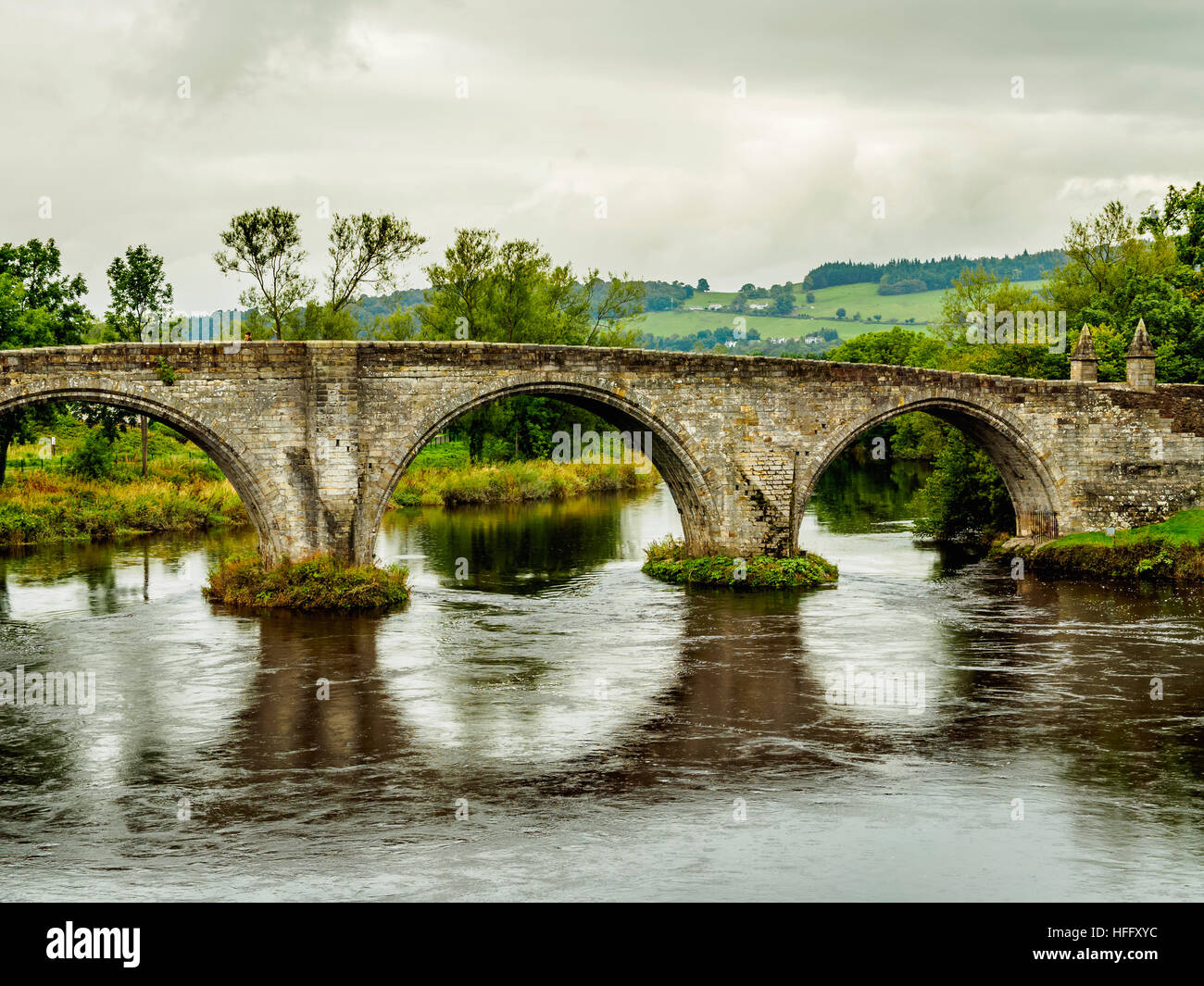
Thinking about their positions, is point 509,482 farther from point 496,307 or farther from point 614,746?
point 614,746

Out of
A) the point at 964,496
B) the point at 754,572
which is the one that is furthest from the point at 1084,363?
the point at 754,572

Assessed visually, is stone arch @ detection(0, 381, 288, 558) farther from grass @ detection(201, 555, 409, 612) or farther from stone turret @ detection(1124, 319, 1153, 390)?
stone turret @ detection(1124, 319, 1153, 390)

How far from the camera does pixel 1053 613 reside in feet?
88.1

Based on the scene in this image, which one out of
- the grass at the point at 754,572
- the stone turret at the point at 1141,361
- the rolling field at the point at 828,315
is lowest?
the grass at the point at 754,572

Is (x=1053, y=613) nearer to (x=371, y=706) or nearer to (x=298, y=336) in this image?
(x=371, y=706)

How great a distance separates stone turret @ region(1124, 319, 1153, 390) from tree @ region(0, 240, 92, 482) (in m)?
28.4

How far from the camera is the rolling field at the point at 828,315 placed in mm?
159000

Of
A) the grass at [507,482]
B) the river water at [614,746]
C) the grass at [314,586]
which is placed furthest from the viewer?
the grass at [507,482]

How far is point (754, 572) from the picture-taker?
29.6 metres

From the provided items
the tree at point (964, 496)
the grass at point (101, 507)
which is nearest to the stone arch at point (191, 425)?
the grass at point (101, 507)

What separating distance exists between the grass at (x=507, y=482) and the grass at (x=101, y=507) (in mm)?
7709

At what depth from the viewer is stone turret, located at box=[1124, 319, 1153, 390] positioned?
3234 centimetres

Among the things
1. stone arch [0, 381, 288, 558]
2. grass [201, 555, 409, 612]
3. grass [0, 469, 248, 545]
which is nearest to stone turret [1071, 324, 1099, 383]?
grass [201, 555, 409, 612]

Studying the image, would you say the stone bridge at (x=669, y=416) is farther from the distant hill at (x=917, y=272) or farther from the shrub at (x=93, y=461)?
the distant hill at (x=917, y=272)
